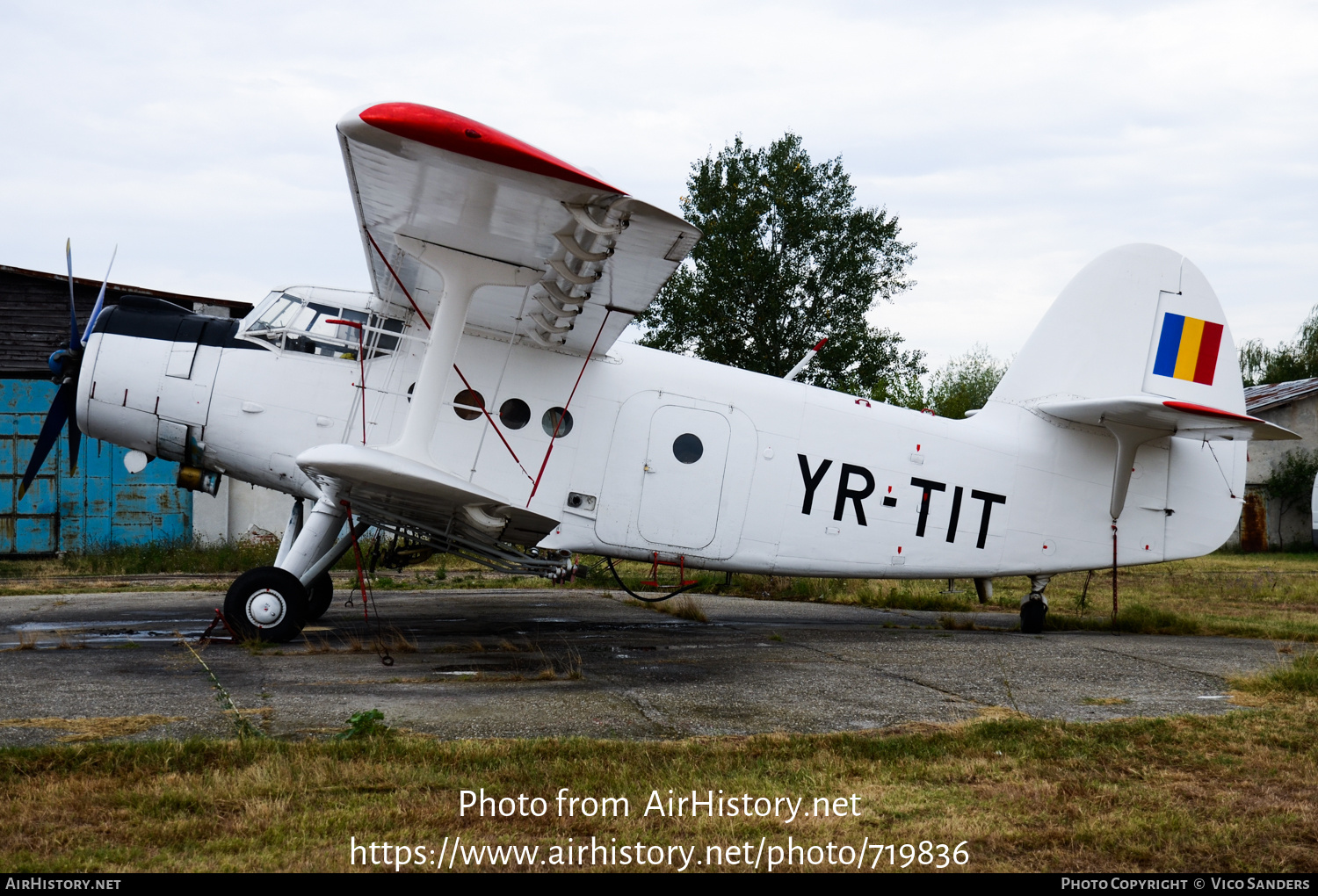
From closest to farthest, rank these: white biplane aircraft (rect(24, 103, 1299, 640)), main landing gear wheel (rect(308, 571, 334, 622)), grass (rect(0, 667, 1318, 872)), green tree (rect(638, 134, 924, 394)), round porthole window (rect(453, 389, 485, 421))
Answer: grass (rect(0, 667, 1318, 872)) → white biplane aircraft (rect(24, 103, 1299, 640)) → round porthole window (rect(453, 389, 485, 421)) → main landing gear wheel (rect(308, 571, 334, 622)) → green tree (rect(638, 134, 924, 394))

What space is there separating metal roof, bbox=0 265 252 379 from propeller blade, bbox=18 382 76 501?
1068 centimetres

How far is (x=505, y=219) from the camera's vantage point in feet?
20.3

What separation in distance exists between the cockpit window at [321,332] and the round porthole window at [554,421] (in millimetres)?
1437

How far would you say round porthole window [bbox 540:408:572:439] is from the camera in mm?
8234

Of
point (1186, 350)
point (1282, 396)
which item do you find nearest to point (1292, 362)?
point (1282, 396)

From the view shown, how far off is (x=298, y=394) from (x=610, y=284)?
9.67 ft

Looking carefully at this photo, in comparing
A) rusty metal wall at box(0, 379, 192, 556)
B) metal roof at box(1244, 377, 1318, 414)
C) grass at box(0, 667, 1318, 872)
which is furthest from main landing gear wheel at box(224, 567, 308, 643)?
metal roof at box(1244, 377, 1318, 414)

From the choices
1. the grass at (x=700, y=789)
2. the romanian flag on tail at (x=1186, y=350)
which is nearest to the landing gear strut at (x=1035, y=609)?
the romanian flag on tail at (x=1186, y=350)

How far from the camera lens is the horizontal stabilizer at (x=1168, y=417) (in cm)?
848

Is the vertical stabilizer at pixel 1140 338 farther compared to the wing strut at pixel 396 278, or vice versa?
the vertical stabilizer at pixel 1140 338

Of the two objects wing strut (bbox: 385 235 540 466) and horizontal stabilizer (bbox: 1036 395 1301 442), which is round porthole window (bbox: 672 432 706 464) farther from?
horizontal stabilizer (bbox: 1036 395 1301 442)

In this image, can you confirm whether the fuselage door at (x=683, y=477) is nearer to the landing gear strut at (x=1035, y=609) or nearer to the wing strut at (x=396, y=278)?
the wing strut at (x=396, y=278)

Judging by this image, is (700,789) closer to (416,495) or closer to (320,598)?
(416,495)
